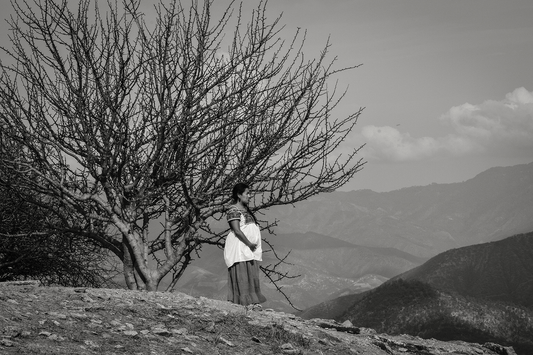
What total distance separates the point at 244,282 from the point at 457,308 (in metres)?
67.0

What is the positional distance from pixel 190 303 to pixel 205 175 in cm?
366

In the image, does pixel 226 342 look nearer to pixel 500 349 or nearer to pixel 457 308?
pixel 500 349

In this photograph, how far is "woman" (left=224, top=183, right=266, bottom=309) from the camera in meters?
9.34

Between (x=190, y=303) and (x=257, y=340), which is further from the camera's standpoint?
(x=190, y=303)

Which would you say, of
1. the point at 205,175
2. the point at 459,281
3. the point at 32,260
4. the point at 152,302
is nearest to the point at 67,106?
the point at 205,175

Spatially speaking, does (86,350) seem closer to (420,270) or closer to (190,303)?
(190,303)

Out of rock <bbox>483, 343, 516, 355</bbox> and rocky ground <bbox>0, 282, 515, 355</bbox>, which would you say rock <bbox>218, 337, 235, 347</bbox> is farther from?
rock <bbox>483, 343, 516, 355</bbox>

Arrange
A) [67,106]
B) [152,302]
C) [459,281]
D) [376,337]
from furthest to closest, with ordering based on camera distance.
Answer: [459,281]
[67,106]
[376,337]
[152,302]

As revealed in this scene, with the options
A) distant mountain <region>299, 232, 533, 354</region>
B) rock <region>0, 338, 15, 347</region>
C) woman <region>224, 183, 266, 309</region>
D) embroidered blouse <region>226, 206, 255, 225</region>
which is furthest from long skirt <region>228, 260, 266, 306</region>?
distant mountain <region>299, 232, 533, 354</region>

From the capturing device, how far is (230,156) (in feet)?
38.2

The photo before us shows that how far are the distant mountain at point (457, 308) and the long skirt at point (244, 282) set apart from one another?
27.8m

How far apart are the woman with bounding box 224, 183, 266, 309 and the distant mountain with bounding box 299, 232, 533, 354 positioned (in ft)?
91.2

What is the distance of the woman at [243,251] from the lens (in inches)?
368

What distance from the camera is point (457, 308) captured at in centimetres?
7094
